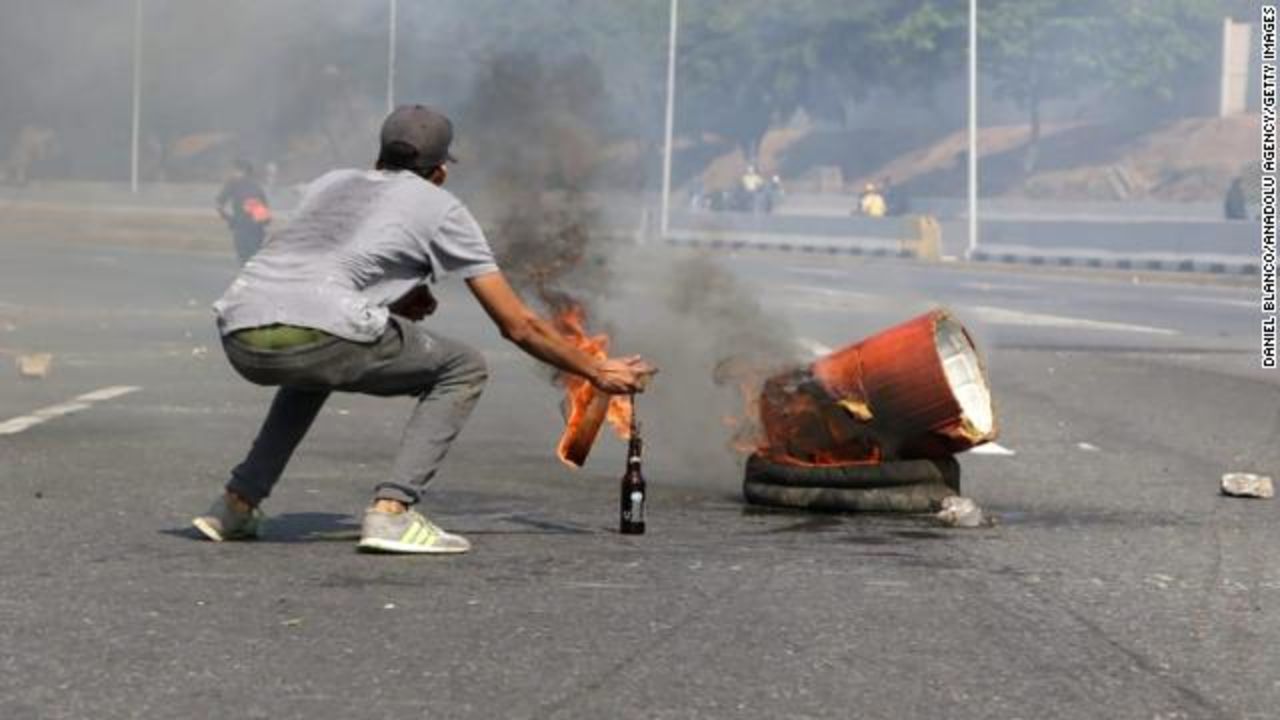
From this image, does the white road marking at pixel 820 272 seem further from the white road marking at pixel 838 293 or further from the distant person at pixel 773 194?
the distant person at pixel 773 194

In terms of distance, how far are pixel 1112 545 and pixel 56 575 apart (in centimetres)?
349

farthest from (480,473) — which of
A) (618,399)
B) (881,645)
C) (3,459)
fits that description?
(881,645)

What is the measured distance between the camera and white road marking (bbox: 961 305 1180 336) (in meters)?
25.5

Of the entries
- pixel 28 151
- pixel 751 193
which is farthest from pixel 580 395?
pixel 751 193

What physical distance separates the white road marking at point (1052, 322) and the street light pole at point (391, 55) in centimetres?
775

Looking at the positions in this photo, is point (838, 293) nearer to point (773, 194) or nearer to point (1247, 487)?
point (1247, 487)

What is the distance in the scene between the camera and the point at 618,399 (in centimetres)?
967

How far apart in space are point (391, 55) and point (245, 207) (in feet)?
50.7

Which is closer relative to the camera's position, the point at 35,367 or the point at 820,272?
the point at 35,367

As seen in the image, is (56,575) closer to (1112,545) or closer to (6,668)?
(6,668)

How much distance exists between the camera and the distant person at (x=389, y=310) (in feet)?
25.2

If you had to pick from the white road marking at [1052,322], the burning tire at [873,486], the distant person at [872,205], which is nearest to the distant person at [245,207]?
the white road marking at [1052,322]

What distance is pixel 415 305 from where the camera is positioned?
798 cm

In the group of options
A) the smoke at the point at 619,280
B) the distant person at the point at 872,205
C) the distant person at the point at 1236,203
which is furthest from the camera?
the distant person at the point at 872,205
